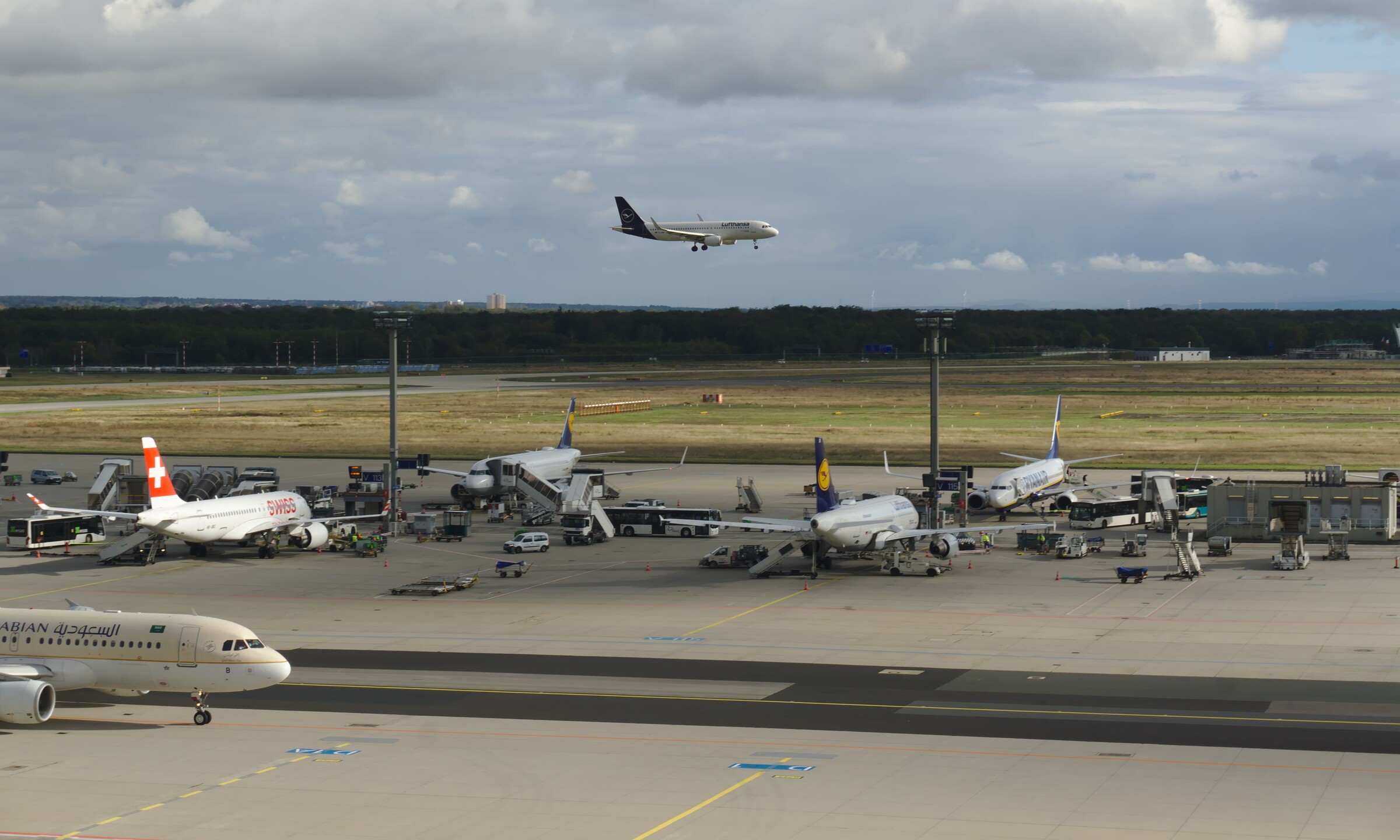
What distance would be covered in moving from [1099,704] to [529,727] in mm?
19451

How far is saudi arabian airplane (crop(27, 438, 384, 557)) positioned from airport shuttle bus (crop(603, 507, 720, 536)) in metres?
17.0

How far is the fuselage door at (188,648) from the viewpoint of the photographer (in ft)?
155

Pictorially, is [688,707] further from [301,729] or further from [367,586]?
[367,586]

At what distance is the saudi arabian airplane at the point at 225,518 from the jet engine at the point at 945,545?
35.9m

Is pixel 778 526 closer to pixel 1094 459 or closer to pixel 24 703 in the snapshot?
pixel 24 703

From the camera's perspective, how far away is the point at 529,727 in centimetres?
4784

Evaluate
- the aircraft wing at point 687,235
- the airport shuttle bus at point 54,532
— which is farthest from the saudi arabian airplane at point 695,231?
the airport shuttle bus at point 54,532

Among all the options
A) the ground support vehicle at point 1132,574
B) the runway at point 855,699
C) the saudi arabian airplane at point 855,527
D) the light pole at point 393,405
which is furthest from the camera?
the light pole at point 393,405

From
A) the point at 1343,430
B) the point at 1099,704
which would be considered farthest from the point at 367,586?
the point at 1343,430

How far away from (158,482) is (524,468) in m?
32.9

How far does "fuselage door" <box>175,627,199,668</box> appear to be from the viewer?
155 feet

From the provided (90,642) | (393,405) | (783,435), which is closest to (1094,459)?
(783,435)

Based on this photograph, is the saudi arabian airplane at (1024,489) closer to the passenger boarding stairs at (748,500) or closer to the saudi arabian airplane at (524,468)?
the passenger boarding stairs at (748,500)

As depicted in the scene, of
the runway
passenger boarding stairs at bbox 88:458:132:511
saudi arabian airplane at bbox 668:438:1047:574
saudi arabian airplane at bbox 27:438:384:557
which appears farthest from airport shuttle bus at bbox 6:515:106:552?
saudi arabian airplane at bbox 668:438:1047:574
